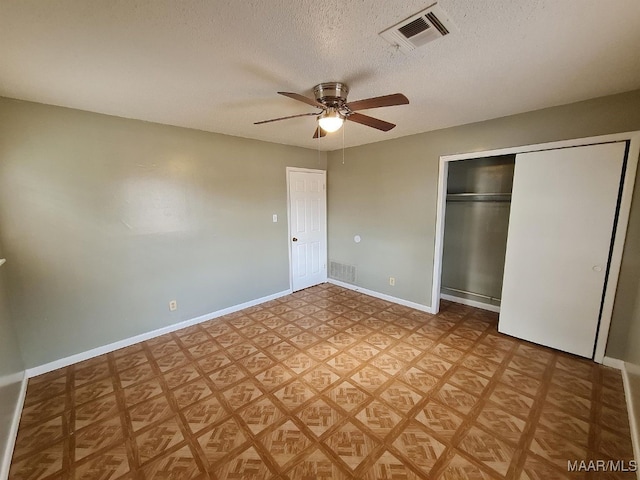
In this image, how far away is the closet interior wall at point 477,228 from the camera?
3.54 m

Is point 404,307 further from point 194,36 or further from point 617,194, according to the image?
point 194,36

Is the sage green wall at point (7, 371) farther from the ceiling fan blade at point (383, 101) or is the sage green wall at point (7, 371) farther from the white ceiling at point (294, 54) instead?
the ceiling fan blade at point (383, 101)

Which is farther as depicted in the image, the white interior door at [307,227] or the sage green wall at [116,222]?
the white interior door at [307,227]

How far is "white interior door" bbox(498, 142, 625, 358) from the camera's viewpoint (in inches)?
92.9

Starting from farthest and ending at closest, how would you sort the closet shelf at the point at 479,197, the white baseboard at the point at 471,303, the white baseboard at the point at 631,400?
1. the white baseboard at the point at 471,303
2. the closet shelf at the point at 479,197
3. the white baseboard at the point at 631,400

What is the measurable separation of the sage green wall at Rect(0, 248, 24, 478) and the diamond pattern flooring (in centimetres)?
15

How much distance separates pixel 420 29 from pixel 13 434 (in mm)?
3562

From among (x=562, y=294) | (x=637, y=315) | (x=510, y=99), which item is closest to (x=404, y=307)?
(x=562, y=294)

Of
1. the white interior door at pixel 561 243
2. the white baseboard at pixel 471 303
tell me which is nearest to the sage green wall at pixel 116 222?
the white baseboard at pixel 471 303

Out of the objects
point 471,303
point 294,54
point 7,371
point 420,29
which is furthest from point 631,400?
point 7,371

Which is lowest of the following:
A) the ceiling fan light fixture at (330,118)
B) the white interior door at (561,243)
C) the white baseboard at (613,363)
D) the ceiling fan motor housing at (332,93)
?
the white baseboard at (613,363)

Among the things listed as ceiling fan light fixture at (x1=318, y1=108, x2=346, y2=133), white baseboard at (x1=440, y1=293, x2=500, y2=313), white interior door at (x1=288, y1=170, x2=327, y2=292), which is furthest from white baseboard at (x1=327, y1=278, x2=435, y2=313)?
ceiling fan light fixture at (x1=318, y1=108, x2=346, y2=133)

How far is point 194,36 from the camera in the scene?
142 cm

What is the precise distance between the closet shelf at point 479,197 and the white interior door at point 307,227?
2094 mm
